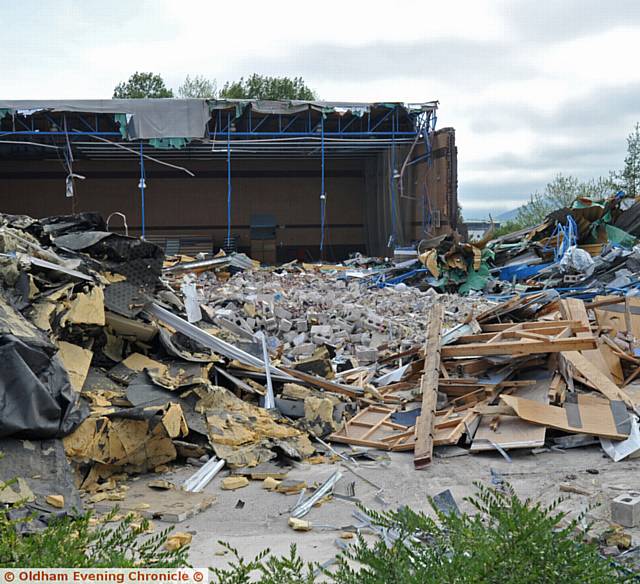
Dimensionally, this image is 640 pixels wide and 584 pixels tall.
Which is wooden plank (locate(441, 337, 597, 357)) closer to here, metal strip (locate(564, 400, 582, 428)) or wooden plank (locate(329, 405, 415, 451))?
metal strip (locate(564, 400, 582, 428))

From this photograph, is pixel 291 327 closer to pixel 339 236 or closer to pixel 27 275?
pixel 27 275

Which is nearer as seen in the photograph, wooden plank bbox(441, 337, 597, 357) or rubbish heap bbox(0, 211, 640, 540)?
rubbish heap bbox(0, 211, 640, 540)

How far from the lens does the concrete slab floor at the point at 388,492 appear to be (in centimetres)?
468

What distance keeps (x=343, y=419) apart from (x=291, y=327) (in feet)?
11.1

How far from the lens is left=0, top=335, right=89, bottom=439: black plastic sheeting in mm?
5051

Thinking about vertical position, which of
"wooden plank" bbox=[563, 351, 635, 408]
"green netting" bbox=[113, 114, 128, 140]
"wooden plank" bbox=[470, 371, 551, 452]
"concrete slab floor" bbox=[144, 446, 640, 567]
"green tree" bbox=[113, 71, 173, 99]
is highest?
"green tree" bbox=[113, 71, 173, 99]

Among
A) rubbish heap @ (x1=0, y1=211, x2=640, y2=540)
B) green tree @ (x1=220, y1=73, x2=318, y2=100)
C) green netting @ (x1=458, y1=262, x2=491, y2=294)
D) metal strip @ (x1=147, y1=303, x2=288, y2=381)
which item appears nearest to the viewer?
rubbish heap @ (x1=0, y1=211, x2=640, y2=540)

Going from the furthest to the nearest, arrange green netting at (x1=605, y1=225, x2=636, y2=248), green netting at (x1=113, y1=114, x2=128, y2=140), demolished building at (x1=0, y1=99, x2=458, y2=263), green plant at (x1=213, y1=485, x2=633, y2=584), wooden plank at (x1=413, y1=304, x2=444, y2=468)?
demolished building at (x1=0, y1=99, x2=458, y2=263), green netting at (x1=113, y1=114, x2=128, y2=140), green netting at (x1=605, y1=225, x2=636, y2=248), wooden plank at (x1=413, y1=304, x2=444, y2=468), green plant at (x1=213, y1=485, x2=633, y2=584)

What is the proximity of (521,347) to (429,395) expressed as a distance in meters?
1.12

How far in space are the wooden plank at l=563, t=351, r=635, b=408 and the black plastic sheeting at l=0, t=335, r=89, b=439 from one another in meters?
5.07

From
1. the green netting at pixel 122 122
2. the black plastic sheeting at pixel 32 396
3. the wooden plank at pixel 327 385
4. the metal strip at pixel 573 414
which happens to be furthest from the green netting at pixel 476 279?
the green netting at pixel 122 122

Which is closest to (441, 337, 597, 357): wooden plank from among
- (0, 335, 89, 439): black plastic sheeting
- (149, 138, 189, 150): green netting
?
(0, 335, 89, 439): black plastic sheeting

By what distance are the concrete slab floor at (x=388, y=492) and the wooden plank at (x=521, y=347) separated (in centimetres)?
111

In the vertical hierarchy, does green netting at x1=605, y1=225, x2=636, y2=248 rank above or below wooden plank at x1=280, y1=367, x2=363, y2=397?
above
